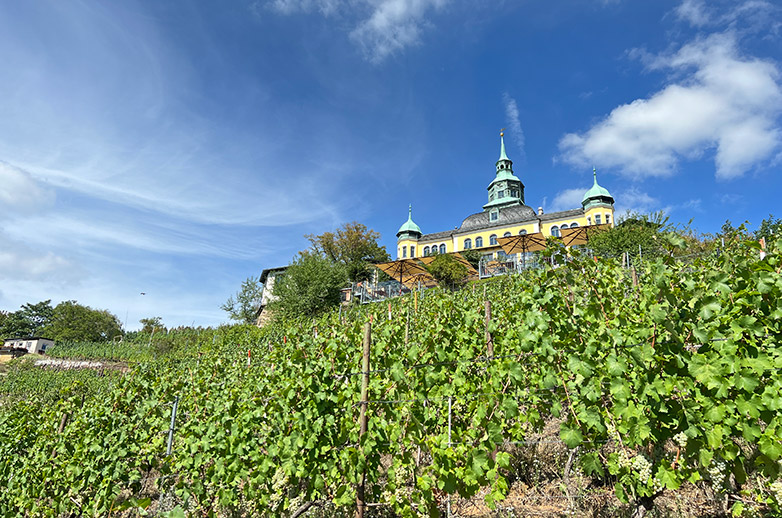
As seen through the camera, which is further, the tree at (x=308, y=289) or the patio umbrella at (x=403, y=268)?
the patio umbrella at (x=403, y=268)

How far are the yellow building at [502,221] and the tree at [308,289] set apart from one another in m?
19.0

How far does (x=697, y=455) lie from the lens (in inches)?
85.1

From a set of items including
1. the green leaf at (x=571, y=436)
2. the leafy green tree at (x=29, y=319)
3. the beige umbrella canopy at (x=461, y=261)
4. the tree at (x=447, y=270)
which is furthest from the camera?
the leafy green tree at (x=29, y=319)

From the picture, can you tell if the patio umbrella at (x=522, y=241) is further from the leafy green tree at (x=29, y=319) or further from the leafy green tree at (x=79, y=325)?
the leafy green tree at (x=29, y=319)

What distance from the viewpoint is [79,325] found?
42.2 meters

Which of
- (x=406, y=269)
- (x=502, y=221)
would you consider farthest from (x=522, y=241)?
(x=502, y=221)

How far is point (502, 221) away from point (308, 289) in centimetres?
2494

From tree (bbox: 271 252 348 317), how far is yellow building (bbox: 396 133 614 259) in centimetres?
1896

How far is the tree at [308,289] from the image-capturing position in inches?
769

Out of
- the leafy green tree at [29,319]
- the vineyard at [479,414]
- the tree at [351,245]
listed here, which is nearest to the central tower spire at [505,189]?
the tree at [351,245]

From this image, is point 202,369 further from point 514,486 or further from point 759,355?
point 759,355

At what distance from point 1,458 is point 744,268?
694 cm

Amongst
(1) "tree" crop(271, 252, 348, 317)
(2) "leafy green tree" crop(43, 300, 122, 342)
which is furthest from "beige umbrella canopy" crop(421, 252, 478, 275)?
(2) "leafy green tree" crop(43, 300, 122, 342)

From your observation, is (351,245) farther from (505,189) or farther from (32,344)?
(32,344)
